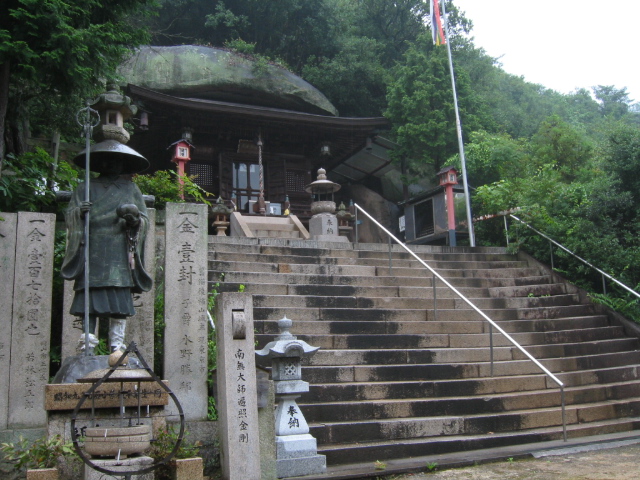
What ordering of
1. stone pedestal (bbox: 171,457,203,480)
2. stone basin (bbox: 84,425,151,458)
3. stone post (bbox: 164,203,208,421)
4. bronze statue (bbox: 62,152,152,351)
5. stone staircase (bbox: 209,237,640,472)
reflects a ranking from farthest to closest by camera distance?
stone staircase (bbox: 209,237,640,472), stone post (bbox: 164,203,208,421), bronze statue (bbox: 62,152,152,351), stone pedestal (bbox: 171,457,203,480), stone basin (bbox: 84,425,151,458)

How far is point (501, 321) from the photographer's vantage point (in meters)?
9.61

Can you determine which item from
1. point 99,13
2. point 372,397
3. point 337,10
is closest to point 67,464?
point 372,397

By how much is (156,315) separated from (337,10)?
22.8 meters

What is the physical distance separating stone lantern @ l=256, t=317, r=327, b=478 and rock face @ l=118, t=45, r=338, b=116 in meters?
17.4

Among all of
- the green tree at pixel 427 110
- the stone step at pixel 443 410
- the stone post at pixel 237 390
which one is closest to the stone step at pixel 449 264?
the stone step at pixel 443 410

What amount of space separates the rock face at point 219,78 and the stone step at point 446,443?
17.9 m

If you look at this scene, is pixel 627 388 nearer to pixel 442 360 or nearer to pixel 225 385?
pixel 442 360

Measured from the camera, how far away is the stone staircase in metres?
6.72

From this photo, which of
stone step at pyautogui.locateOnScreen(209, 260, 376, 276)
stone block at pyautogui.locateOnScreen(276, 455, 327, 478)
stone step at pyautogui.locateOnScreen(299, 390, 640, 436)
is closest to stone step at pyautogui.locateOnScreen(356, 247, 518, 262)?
stone step at pyautogui.locateOnScreen(209, 260, 376, 276)

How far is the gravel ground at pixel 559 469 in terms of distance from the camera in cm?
550

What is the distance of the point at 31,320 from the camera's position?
20.7 ft

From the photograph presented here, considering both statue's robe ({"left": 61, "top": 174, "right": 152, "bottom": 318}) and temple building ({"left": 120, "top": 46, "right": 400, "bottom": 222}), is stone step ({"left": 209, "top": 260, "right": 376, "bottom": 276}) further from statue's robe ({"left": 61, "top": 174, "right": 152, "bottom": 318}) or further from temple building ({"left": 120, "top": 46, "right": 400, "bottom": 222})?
temple building ({"left": 120, "top": 46, "right": 400, "bottom": 222})

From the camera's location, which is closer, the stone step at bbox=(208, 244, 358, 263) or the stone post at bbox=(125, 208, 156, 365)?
the stone post at bbox=(125, 208, 156, 365)

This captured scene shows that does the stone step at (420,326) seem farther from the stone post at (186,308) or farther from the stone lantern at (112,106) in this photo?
the stone lantern at (112,106)
